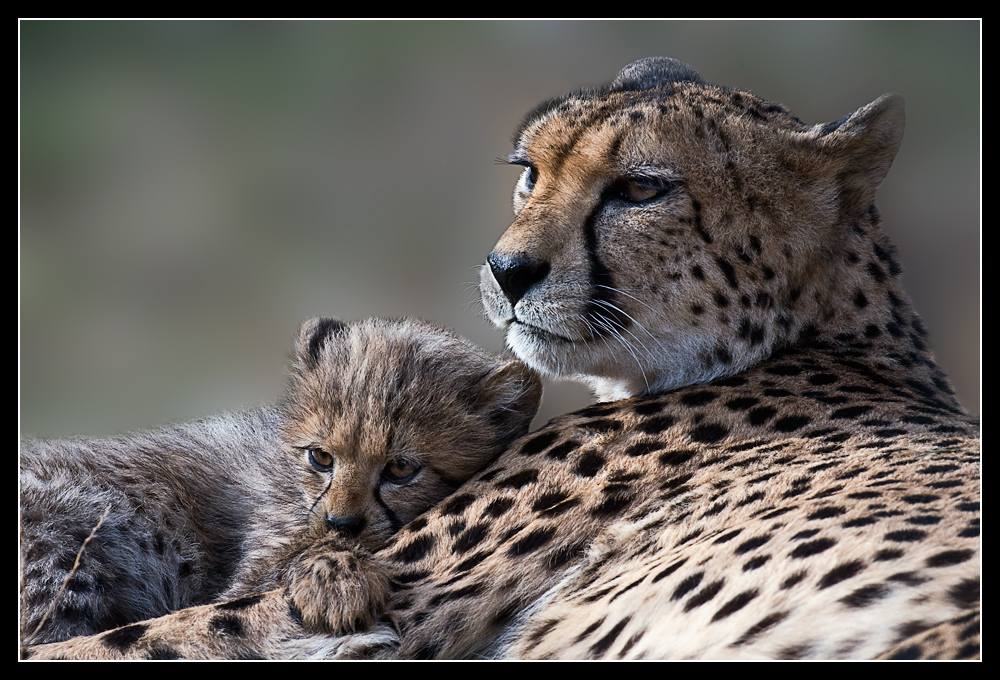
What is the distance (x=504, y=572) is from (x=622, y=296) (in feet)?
2.48

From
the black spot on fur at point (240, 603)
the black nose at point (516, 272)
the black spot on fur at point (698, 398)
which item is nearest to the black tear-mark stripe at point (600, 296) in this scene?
the black nose at point (516, 272)

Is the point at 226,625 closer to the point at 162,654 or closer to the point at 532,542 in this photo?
the point at 162,654

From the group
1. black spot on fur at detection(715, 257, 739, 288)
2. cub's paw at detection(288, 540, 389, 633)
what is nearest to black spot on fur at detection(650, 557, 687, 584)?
cub's paw at detection(288, 540, 389, 633)

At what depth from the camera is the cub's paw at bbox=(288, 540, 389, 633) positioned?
2.08 meters

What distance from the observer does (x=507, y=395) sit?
9.17 ft

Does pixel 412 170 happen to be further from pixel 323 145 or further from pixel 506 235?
pixel 506 235

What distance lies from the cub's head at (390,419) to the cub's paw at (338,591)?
0.84ft

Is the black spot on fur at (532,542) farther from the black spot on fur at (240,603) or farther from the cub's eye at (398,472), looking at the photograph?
the black spot on fur at (240,603)

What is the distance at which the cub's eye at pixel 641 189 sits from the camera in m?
2.59

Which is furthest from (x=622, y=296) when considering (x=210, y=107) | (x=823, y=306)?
(x=210, y=107)

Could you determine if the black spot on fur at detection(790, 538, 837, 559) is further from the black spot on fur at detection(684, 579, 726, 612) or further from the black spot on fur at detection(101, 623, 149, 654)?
the black spot on fur at detection(101, 623, 149, 654)

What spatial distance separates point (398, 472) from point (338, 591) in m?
0.51

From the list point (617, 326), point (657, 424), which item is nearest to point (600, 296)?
point (617, 326)

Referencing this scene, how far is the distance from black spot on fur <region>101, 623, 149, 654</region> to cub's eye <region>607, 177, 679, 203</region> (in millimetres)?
1466
